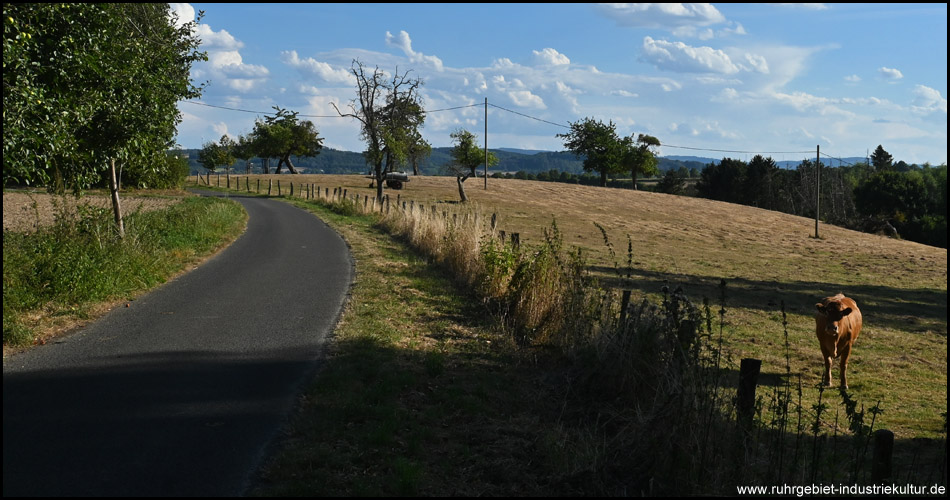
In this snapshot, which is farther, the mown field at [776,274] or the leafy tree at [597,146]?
Answer: the leafy tree at [597,146]

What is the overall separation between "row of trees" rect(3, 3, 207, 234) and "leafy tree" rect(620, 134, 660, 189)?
8535 centimetres

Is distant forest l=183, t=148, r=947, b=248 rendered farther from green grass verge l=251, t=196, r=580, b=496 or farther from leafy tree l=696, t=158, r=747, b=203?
green grass verge l=251, t=196, r=580, b=496

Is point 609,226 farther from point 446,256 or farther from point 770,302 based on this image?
Answer: point 446,256

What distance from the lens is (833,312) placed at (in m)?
9.92

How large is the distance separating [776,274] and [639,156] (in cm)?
7411

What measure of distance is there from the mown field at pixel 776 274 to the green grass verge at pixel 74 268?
690cm

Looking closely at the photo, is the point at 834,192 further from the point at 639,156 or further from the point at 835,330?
the point at 835,330

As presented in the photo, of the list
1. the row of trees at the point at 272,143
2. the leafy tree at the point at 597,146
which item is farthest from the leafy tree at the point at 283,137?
the leafy tree at the point at 597,146

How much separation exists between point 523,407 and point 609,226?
40.9 meters

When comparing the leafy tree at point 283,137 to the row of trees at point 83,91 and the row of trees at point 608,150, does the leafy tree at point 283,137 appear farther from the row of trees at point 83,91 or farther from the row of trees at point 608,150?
the row of trees at point 83,91

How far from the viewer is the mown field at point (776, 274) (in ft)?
36.4

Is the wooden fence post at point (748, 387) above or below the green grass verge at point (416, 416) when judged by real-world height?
above

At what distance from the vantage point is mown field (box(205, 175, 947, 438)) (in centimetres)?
1109

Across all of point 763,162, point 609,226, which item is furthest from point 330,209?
point 763,162
